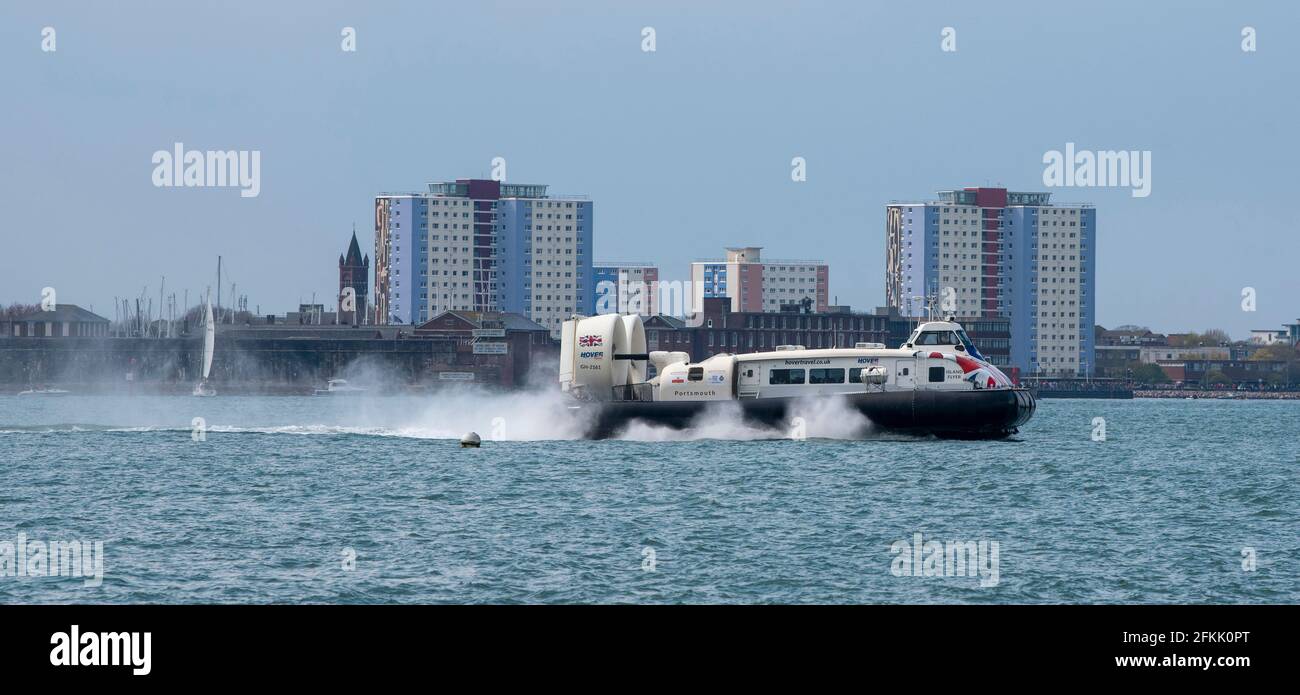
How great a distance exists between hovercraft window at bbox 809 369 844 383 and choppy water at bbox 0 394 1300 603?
46.7 inches

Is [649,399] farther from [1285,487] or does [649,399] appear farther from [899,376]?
[1285,487]

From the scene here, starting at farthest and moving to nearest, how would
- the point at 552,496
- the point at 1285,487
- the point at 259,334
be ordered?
1. the point at 259,334
2. the point at 1285,487
3. the point at 552,496

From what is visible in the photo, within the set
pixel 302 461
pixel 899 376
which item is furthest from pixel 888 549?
pixel 302 461

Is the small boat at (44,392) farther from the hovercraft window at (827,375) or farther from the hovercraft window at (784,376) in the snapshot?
the hovercraft window at (827,375)

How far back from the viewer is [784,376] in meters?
50.8

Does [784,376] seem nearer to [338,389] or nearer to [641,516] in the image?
[641,516]

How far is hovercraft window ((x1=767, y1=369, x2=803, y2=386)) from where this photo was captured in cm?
5059
